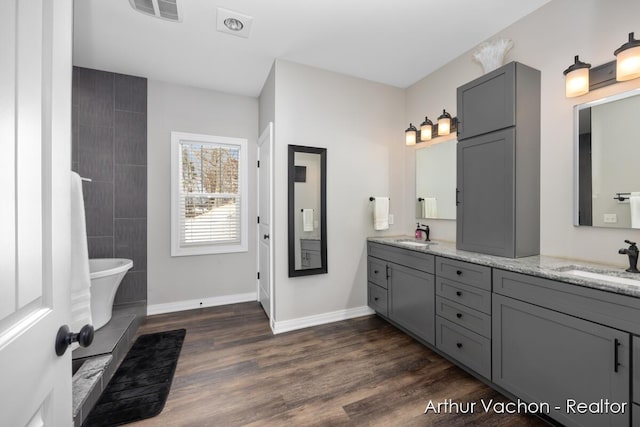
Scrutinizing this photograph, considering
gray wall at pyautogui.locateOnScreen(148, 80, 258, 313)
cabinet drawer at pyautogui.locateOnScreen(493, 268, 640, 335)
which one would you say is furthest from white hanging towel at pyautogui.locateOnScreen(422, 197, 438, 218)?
gray wall at pyautogui.locateOnScreen(148, 80, 258, 313)

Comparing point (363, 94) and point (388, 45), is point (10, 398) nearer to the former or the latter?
point (388, 45)

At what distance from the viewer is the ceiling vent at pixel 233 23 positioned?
2232mm

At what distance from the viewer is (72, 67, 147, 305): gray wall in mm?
3072

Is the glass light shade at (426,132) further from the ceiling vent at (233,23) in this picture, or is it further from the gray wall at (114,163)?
the gray wall at (114,163)

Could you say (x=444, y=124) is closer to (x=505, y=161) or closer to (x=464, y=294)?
(x=505, y=161)

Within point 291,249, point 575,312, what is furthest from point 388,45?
point 575,312

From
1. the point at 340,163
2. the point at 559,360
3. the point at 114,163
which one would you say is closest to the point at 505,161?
the point at 559,360

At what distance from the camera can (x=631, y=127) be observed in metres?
1.70

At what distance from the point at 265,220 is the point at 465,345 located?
235cm

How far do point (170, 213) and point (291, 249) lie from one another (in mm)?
1687

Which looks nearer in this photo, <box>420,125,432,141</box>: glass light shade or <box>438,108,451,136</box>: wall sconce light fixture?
<box>438,108,451,136</box>: wall sconce light fixture

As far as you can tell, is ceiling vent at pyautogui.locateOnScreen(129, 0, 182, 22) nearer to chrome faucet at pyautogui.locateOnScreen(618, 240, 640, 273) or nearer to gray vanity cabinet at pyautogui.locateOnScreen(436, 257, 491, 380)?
gray vanity cabinet at pyautogui.locateOnScreen(436, 257, 491, 380)

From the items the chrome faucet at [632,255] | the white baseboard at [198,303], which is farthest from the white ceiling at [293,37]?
the white baseboard at [198,303]

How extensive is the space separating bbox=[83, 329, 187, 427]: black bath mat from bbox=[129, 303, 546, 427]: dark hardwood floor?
80mm
